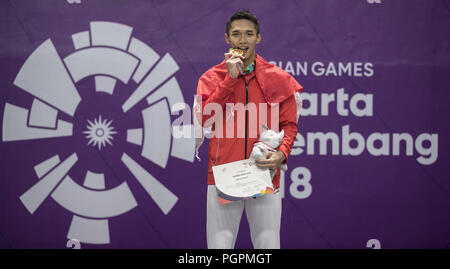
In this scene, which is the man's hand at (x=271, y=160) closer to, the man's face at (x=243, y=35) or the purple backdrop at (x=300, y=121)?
the man's face at (x=243, y=35)

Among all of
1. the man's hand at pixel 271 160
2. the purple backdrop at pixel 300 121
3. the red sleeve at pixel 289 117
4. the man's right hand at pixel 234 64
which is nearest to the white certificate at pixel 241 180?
the man's hand at pixel 271 160

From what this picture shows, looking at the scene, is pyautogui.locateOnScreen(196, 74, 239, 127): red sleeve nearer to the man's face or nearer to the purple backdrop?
the man's face

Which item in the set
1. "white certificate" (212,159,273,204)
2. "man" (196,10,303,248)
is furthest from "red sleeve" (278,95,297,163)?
"white certificate" (212,159,273,204)

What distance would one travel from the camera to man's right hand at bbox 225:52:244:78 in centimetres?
184

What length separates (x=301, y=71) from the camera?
3.17m

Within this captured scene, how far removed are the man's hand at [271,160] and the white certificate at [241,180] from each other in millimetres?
22

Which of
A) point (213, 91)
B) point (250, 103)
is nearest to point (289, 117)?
point (250, 103)

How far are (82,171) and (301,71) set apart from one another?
65.8 inches

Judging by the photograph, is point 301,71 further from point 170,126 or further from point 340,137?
point 170,126

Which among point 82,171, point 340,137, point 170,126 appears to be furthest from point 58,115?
point 340,137

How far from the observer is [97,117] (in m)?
3.13

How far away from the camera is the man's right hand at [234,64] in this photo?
1844mm

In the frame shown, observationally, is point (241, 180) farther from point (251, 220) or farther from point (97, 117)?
point (97, 117)

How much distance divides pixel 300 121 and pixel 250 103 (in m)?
1.26
